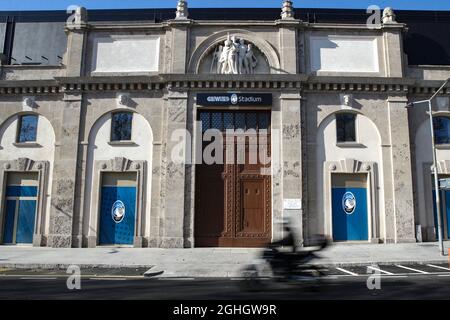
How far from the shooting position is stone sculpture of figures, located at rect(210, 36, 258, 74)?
830 inches

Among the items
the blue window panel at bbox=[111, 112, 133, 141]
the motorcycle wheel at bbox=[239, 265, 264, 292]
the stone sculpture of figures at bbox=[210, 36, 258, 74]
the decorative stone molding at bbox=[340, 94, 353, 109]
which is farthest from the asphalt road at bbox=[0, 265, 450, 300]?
the stone sculpture of figures at bbox=[210, 36, 258, 74]

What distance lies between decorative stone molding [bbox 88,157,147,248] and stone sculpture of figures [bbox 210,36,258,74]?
22.2ft

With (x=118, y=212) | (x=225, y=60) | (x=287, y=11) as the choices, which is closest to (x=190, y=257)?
(x=118, y=212)

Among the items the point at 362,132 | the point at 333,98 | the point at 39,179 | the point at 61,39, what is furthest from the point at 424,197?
the point at 61,39

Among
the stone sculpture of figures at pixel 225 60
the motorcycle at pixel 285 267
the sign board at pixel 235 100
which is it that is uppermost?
the stone sculpture of figures at pixel 225 60

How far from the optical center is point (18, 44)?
24.8 meters

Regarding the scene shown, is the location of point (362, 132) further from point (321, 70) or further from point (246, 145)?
point (246, 145)

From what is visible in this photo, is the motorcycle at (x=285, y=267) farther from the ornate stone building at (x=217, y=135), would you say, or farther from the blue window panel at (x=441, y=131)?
the blue window panel at (x=441, y=131)

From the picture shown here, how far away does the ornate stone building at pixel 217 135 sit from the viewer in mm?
20109

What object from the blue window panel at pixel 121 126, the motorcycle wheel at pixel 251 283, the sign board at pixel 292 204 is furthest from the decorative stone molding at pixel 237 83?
the motorcycle wheel at pixel 251 283

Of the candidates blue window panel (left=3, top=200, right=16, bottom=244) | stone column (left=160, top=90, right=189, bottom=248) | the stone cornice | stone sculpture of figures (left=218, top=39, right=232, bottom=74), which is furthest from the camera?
stone sculpture of figures (left=218, top=39, right=232, bottom=74)

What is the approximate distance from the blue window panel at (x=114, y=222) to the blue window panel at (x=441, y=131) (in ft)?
56.0

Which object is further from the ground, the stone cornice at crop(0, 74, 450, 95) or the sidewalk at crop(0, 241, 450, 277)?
the stone cornice at crop(0, 74, 450, 95)

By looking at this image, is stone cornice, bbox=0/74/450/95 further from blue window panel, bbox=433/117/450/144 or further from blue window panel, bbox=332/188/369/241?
blue window panel, bbox=332/188/369/241
